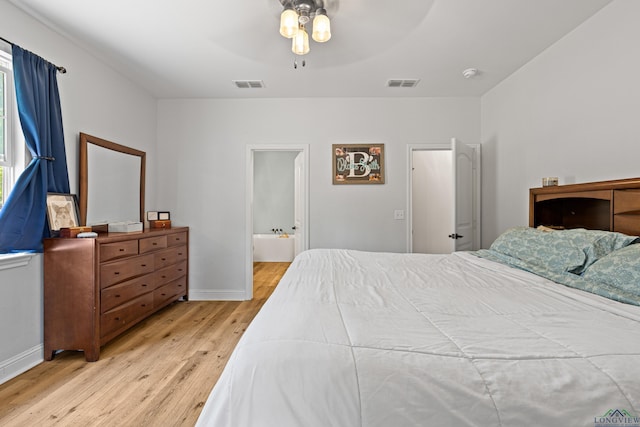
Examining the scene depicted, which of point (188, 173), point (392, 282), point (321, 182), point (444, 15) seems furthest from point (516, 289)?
point (188, 173)

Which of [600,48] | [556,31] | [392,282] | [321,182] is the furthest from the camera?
[321,182]

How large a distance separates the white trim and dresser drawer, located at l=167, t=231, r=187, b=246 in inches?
49.1

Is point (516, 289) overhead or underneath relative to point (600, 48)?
underneath

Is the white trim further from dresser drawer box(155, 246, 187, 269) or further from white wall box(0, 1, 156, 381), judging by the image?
dresser drawer box(155, 246, 187, 269)

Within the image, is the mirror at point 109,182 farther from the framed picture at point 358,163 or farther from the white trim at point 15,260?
the framed picture at point 358,163

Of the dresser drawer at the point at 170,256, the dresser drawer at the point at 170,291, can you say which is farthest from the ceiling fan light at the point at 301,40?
the dresser drawer at the point at 170,291

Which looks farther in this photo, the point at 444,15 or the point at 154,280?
the point at 154,280

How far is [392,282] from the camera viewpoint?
5.43 feet

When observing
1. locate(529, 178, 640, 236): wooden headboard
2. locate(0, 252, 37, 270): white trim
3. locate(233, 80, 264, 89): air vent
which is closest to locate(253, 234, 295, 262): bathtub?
locate(233, 80, 264, 89): air vent

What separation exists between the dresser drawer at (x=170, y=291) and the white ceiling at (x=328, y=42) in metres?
2.29

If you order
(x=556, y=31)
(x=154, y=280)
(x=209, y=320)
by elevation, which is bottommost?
(x=209, y=320)

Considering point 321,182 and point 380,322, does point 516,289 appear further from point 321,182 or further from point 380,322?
point 321,182

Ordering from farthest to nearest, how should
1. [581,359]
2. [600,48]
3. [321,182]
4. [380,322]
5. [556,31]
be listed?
[321,182], [556,31], [600,48], [380,322], [581,359]

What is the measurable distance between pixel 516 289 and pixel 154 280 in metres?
3.12
